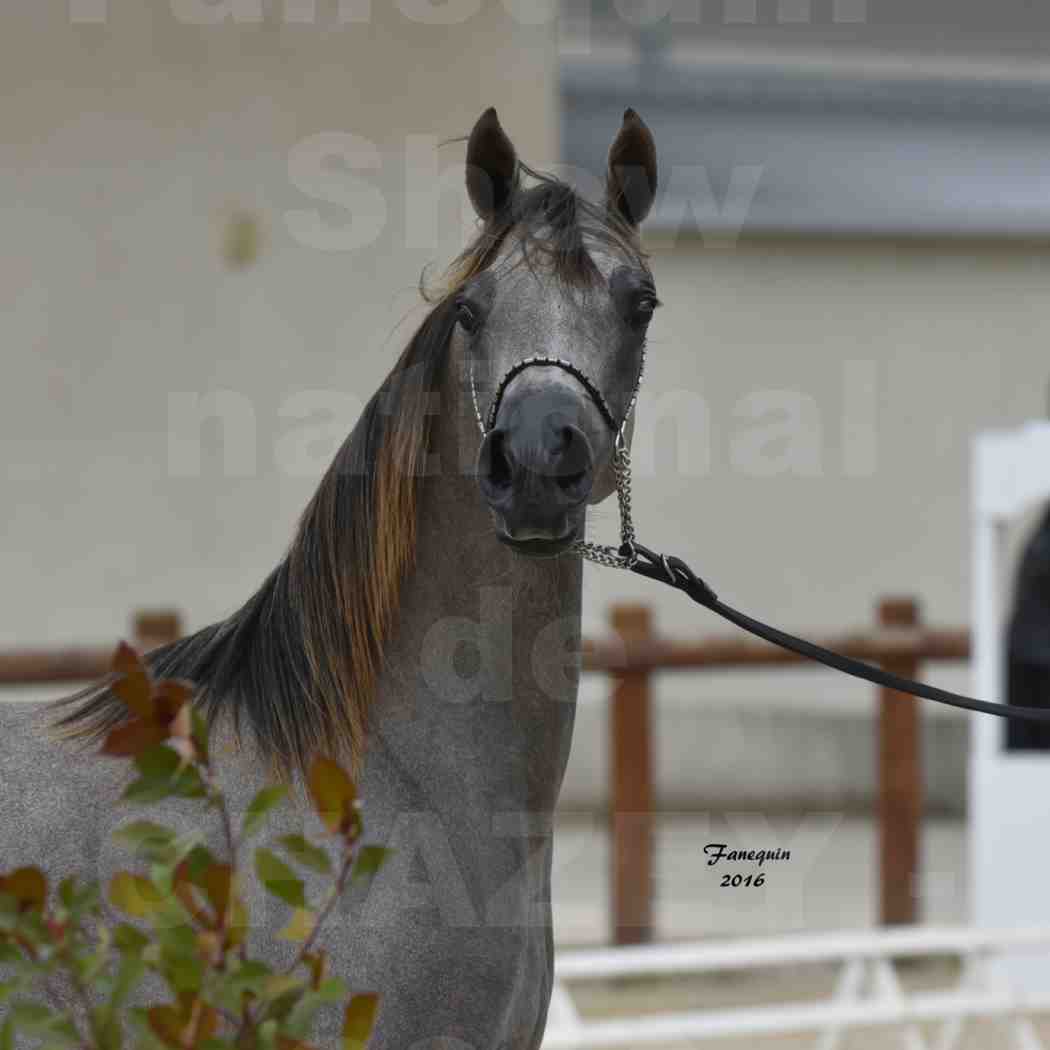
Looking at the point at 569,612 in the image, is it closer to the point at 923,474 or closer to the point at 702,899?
the point at 702,899

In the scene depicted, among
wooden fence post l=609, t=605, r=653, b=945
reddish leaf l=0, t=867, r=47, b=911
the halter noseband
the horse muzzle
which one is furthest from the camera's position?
wooden fence post l=609, t=605, r=653, b=945

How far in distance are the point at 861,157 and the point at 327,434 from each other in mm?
4134

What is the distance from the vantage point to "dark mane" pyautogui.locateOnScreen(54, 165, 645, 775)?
182 centimetres

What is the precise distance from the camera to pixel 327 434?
524 centimetres

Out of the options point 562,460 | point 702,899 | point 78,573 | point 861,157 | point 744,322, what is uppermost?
point 861,157

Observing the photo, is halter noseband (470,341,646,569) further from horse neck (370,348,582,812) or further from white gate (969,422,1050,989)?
white gate (969,422,1050,989)

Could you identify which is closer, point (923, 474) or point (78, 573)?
point (78, 573)

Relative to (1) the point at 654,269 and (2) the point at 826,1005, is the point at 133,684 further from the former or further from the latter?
(1) the point at 654,269

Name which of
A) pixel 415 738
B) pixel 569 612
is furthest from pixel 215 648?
pixel 569 612

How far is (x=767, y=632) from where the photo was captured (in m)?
2.08

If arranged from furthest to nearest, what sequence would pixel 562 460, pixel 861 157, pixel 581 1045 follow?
pixel 861 157, pixel 581 1045, pixel 562 460

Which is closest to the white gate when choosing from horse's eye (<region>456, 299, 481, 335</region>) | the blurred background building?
the blurred background building

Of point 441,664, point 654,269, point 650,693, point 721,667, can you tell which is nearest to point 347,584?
point 441,664

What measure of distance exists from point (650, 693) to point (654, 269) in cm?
256
